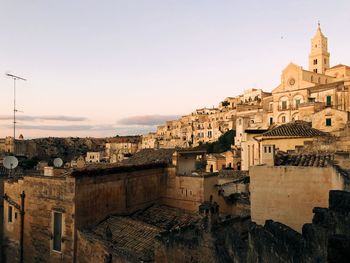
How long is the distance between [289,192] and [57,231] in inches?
406

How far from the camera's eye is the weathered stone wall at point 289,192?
9.59 meters

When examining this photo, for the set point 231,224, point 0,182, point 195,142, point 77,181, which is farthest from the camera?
point 195,142

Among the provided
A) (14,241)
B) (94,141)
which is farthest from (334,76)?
(94,141)

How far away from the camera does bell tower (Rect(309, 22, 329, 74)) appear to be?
9000 cm

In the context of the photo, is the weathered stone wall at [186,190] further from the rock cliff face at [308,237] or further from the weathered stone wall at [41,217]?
the rock cliff face at [308,237]

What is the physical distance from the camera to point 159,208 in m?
17.3

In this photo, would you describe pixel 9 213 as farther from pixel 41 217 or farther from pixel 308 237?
pixel 308 237

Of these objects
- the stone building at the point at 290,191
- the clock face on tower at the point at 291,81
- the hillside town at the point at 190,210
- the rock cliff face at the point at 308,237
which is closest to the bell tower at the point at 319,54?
the clock face on tower at the point at 291,81

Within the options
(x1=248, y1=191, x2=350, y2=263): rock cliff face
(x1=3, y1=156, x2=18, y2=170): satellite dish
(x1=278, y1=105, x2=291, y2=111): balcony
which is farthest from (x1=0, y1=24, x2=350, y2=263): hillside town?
(x1=278, y1=105, x2=291, y2=111): balcony

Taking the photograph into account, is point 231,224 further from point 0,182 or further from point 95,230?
point 0,182

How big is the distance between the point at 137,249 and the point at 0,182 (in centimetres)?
1338

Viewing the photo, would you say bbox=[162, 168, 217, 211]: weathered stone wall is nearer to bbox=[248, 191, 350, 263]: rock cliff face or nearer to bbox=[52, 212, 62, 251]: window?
bbox=[52, 212, 62, 251]: window

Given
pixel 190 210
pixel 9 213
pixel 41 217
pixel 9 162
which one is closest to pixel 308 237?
pixel 190 210

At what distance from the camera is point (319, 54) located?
90250 mm
